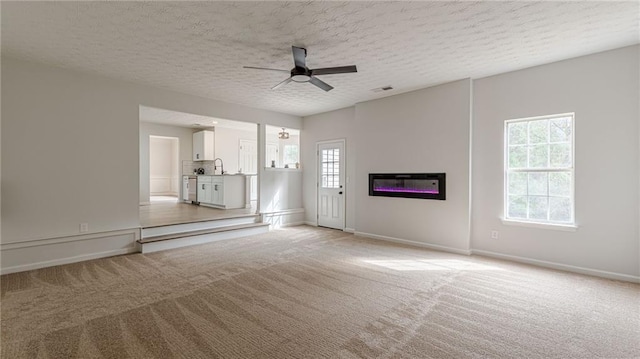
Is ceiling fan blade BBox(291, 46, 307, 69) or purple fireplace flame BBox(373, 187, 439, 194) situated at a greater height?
ceiling fan blade BBox(291, 46, 307, 69)

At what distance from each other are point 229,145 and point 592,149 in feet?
29.0

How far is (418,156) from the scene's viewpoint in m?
5.37

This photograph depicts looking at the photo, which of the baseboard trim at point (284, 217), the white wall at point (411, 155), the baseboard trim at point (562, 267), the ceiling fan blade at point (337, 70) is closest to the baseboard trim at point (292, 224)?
the baseboard trim at point (284, 217)

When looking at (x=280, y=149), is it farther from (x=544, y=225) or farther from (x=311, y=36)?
(x=544, y=225)

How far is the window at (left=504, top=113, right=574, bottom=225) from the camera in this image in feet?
13.3

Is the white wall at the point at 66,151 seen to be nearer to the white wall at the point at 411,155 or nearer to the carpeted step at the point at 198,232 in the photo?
the carpeted step at the point at 198,232

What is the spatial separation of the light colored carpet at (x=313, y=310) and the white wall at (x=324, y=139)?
2.48 m

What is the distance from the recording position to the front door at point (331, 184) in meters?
6.88

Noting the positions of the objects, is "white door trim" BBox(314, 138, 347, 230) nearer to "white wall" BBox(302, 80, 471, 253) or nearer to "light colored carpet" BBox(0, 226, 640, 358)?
"white wall" BBox(302, 80, 471, 253)

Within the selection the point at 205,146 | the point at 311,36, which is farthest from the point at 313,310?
the point at 205,146

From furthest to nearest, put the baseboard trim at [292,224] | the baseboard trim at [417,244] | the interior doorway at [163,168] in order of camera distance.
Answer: the interior doorway at [163,168], the baseboard trim at [292,224], the baseboard trim at [417,244]

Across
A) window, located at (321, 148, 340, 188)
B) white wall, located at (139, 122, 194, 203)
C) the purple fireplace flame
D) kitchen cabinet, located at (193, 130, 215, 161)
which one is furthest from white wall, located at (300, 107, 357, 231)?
white wall, located at (139, 122, 194, 203)

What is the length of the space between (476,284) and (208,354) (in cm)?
302

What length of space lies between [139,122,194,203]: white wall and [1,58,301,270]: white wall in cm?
431
